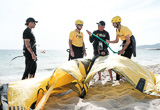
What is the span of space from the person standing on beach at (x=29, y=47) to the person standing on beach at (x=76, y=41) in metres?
1.23

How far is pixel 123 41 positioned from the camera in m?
4.18

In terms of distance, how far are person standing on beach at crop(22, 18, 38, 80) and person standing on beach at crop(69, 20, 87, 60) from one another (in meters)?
1.23

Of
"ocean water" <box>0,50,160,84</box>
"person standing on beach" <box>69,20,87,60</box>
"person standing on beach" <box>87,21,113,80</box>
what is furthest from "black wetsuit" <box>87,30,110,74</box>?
"ocean water" <box>0,50,160,84</box>

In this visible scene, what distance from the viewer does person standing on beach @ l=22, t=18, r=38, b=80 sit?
11.8 feet

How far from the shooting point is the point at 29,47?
3574 millimetres

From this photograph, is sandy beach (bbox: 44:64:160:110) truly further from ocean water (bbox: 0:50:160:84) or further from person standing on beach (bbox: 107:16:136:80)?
person standing on beach (bbox: 107:16:136:80)

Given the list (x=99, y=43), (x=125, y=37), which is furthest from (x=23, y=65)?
(x=125, y=37)

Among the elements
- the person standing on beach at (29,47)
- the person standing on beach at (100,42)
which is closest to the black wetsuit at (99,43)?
the person standing on beach at (100,42)

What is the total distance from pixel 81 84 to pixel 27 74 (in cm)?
170

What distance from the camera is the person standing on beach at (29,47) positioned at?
358cm

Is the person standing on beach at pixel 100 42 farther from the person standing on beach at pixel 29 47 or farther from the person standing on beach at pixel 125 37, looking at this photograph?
the person standing on beach at pixel 29 47

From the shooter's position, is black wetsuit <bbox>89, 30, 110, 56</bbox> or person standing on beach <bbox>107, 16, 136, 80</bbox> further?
black wetsuit <bbox>89, 30, 110, 56</bbox>

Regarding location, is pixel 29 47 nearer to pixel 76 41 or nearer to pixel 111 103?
pixel 76 41

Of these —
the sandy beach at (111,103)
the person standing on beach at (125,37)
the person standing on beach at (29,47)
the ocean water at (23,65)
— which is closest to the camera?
the sandy beach at (111,103)
